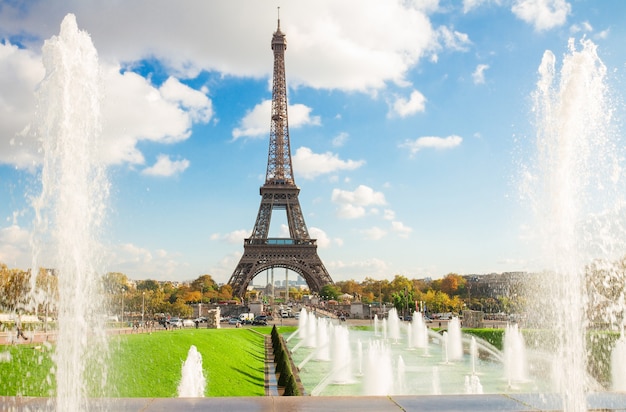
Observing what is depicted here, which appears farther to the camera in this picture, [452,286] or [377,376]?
[452,286]

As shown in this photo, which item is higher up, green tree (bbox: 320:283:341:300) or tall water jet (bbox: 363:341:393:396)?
green tree (bbox: 320:283:341:300)

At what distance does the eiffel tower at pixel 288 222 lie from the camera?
84.6 meters

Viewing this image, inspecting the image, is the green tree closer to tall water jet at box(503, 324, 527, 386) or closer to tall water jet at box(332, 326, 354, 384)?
tall water jet at box(332, 326, 354, 384)

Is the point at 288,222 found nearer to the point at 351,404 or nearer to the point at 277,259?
the point at 277,259

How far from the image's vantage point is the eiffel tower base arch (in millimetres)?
84250

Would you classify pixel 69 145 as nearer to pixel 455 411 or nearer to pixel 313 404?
pixel 313 404

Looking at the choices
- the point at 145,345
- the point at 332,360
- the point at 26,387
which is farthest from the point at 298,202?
the point at 26,387

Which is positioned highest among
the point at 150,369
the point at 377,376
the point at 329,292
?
the point at 329,292

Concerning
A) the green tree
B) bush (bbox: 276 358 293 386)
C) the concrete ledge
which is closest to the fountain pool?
bush (bbox: 276 358 293 386)

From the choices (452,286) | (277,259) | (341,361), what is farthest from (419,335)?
(452,286)

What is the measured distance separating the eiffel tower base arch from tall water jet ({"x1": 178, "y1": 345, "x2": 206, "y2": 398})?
2509 inches

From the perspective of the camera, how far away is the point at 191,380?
1931cm

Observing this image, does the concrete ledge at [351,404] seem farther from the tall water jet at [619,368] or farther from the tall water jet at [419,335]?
the tall water jet at [419,335]

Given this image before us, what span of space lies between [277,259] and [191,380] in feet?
213
